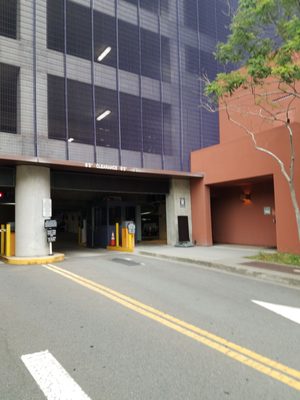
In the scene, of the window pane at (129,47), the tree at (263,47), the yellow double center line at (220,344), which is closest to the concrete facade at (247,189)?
the tree at (263,47)

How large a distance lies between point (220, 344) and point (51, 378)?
6.92 ft

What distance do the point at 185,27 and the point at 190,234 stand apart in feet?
41.6

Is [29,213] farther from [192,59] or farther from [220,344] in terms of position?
[192,59]

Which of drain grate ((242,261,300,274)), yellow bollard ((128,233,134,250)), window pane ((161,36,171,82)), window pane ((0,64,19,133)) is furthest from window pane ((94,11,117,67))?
drain grate ((242,261,300,274))

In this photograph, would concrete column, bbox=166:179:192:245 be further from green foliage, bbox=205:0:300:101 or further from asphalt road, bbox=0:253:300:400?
asphalt road, bbox=0:253:300:400

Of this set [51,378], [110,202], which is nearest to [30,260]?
[110,202]

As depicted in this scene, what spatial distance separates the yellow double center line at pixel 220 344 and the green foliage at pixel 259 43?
23.2 feet

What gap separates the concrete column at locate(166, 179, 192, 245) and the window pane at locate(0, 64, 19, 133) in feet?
28.2

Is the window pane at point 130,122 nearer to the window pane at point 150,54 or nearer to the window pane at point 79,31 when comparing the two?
the window pane at point 150,54

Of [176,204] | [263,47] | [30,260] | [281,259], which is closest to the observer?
[263,47]

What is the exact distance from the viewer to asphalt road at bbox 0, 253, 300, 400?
10.9 ft

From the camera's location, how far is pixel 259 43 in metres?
10.7

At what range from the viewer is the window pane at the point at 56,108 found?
15.9m

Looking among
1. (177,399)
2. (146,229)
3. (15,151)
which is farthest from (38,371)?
(146,229)
